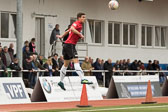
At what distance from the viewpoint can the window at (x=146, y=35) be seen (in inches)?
1706

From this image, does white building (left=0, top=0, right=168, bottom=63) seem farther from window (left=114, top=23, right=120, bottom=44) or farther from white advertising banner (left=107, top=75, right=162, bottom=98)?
white advertising banner (left=107, top=75, right=162, bottom=98)

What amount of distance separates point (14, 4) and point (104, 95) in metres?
11.1

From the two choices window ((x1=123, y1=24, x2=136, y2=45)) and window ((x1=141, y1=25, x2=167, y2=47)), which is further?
window ((x1=141, y1=25, x2=167, y2=47))

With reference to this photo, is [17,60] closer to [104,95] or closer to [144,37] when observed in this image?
[104,95]

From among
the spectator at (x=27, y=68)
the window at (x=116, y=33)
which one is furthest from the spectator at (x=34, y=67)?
the window at (x=116, y=33)

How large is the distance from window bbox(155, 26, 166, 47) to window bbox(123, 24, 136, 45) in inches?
116

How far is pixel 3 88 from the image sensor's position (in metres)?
18.3

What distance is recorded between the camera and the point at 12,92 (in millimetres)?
18500

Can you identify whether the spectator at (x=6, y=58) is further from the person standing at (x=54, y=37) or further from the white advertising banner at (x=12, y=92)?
the white advertising banner at (x=12, y=92)

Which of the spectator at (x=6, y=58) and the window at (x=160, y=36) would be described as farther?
the window at (x=160, y=36)

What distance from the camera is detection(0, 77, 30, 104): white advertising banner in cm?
1819

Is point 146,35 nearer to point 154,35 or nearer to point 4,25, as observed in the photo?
point 154,35

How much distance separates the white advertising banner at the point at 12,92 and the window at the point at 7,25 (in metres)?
13.7

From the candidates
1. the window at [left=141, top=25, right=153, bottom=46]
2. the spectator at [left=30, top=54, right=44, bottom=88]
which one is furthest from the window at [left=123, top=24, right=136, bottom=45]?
the spectator at [left=30, top=54, right=44, bottom=88]
